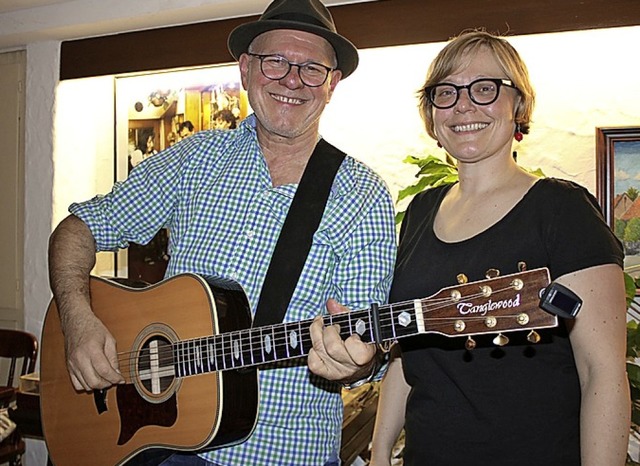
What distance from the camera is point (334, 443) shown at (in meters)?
1.67

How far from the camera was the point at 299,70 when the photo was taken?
1.75m

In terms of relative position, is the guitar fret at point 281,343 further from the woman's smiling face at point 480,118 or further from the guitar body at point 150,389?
the woman's smiling face at point 480,118

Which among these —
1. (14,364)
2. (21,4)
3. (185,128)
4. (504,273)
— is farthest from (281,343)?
(21,4)

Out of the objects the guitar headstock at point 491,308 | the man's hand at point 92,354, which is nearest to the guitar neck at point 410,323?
the guitar headstock at point 491,308

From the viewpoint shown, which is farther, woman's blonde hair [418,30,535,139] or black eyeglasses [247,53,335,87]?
black eyeglasses [247,53,335,87]

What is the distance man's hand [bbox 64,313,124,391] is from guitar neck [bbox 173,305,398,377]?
0.21m

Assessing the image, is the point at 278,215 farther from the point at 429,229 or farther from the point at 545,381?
the point at 545,381

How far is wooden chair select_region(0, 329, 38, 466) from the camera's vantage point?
3283mm

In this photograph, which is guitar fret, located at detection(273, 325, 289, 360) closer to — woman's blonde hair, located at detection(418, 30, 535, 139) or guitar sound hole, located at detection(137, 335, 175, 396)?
guitar sound hole, located at detection(137, 335, 175, 396)

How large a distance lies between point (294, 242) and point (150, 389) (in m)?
0.51

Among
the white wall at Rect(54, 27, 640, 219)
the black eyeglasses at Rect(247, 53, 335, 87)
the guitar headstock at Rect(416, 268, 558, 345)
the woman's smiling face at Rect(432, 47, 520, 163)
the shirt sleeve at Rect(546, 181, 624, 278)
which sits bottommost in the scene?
the guitar headstock at Rect(416, 268, 558, 345)

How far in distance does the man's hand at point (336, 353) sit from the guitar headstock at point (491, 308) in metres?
0.14

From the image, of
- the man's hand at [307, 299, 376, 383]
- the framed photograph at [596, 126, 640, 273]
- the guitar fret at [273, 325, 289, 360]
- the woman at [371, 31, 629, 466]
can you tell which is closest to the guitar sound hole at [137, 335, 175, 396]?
the guitar fret at [273, 325, 289, 360]

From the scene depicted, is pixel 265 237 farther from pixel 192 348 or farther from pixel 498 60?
pixel 498 60
